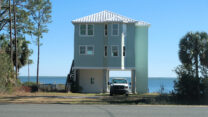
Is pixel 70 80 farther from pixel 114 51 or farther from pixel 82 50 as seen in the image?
pixel 114 51

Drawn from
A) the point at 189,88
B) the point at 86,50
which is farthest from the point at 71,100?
the point at 86,50

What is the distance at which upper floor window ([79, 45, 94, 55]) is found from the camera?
38.1 m

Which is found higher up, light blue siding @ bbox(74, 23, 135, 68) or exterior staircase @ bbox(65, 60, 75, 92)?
light blue siding @ bbox(74, 23, 135, 68)

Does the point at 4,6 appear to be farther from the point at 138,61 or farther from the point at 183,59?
the point at 183,59

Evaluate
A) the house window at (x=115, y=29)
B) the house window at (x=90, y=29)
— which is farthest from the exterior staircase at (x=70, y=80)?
the house window at (x=115, y=29)

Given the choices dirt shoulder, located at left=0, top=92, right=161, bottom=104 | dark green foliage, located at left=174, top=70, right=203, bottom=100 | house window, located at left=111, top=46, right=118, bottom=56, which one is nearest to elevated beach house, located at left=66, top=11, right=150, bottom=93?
house window, located at left=111, top=46, right=118, bottom=56

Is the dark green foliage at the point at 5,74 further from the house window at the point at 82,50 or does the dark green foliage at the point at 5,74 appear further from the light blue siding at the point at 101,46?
the house window at the point at 82,50

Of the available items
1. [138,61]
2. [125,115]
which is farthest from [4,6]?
[125,115]

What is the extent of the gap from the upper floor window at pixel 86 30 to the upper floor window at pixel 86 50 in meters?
1.53

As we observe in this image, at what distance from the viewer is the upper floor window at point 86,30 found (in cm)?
3819

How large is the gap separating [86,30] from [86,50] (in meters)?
2.53

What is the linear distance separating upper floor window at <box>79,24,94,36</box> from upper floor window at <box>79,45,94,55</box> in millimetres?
1532

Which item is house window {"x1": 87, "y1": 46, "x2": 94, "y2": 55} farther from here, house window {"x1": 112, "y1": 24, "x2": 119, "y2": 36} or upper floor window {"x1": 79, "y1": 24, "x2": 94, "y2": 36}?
house window {"x1": 112, "y1": 24, "x2": 119, "y2": 36}

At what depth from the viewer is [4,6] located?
39.8 meters
